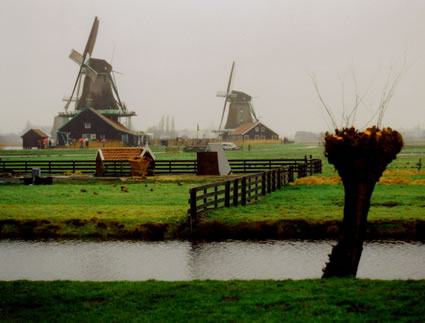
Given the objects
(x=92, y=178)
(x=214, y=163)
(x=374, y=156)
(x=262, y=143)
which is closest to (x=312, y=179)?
(x=214, y=163)

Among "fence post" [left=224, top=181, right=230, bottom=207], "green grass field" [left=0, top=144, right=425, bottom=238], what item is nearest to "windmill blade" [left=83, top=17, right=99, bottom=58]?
"green grass field" [left=0, top=144, right=425, bottom=238]

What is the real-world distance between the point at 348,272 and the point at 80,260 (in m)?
7.25

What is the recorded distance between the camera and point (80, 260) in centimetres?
1406

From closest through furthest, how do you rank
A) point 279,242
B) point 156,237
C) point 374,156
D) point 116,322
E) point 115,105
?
1. point 116,322
2. point 374,156
3. point 279,242
4. point 156,237
5. point 115,105

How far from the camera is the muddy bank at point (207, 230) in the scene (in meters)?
16.6

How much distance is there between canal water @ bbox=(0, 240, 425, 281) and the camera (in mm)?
12367

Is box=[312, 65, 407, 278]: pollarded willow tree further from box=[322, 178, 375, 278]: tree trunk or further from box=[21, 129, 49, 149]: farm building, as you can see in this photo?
box=[21, 129, 49, 149]: farm building

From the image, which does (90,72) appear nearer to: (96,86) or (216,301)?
(96,86)

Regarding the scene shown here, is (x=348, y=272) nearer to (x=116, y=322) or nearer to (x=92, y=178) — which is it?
(x=116, y=322)

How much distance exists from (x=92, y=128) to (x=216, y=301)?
8306 centimetres

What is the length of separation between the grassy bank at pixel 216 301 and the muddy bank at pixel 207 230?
6601mm

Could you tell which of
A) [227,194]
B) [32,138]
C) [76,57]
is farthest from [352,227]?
[32,138]

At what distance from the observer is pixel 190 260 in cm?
1378

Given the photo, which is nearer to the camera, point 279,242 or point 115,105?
point 279,242
